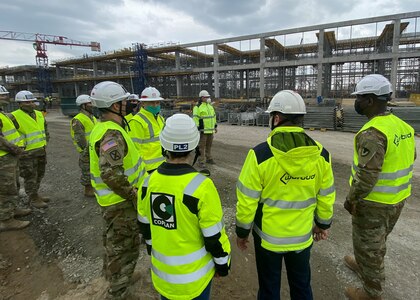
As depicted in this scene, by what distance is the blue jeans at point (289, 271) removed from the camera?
208 cm

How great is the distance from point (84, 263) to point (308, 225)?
3019 millimetres

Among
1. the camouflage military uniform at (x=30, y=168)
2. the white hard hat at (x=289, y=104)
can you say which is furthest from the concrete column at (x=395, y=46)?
the camouflage military uniform at (x=30, y=168)

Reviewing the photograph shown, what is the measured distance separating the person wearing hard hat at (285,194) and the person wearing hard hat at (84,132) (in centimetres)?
457

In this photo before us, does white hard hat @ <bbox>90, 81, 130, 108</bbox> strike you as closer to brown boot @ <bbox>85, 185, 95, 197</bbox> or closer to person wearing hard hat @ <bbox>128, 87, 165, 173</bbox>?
person wearing hard hat @ <bbox>128, 87, 165, 173</bbox>

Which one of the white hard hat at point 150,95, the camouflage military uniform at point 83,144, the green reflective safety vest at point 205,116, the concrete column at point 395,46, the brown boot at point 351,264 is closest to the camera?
the brown boot at point 351,264

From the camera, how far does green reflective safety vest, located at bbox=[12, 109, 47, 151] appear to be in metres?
4.98

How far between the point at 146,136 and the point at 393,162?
10.4 ft

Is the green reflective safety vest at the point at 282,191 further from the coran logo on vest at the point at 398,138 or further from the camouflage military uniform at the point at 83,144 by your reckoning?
the camouflage military uniform at the point at 83,144

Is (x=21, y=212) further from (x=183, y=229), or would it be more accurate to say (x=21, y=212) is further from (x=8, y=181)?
(x=183, y=229)

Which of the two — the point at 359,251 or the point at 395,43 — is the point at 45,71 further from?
the point at 359,251

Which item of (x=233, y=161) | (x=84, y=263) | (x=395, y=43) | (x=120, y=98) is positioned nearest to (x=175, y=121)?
(x=120, y=98)

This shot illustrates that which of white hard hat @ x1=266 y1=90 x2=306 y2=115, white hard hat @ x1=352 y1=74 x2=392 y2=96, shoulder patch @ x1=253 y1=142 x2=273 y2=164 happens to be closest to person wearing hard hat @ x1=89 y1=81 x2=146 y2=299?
shoulder patch @ x1=253 y1=142 x2=273 y2=164

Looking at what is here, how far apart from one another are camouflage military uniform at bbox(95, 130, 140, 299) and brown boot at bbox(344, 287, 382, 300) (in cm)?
238

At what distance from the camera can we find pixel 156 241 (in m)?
1.81
